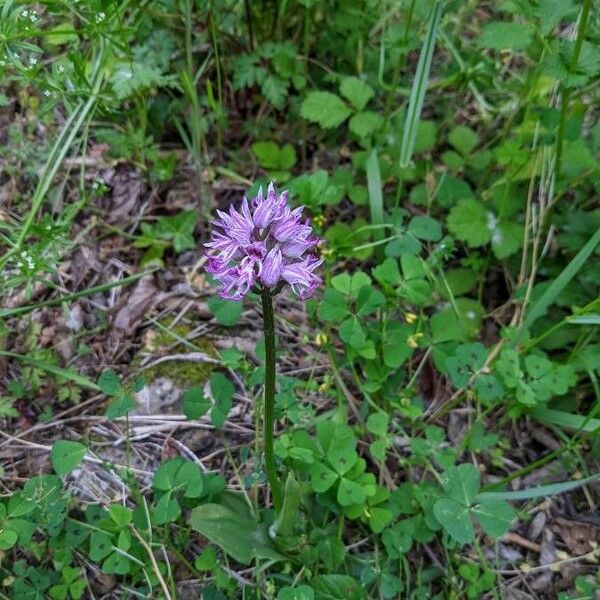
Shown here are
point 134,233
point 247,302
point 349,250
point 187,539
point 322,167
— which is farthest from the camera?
point 322,167

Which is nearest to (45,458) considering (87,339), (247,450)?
(87,339)

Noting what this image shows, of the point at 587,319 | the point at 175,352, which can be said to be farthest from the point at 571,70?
the point at 175,352

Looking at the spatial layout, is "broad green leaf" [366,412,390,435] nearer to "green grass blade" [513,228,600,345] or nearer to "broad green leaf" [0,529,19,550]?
"green grass blade" [513,228,600,345]

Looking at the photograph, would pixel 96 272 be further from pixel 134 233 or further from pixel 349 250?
pixel 349 250

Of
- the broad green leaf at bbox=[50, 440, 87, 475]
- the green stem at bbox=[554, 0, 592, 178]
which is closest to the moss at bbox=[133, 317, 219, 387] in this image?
the broad green leaf at bbox=[50, 440, 87, 475]

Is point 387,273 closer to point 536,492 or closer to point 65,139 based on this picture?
point 536,492

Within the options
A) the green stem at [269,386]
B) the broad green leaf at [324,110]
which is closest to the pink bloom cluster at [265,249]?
the green stem at [269,386]

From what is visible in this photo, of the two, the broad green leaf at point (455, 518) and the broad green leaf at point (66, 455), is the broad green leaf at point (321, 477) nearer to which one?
the broad green leaf at point (455, 518)
